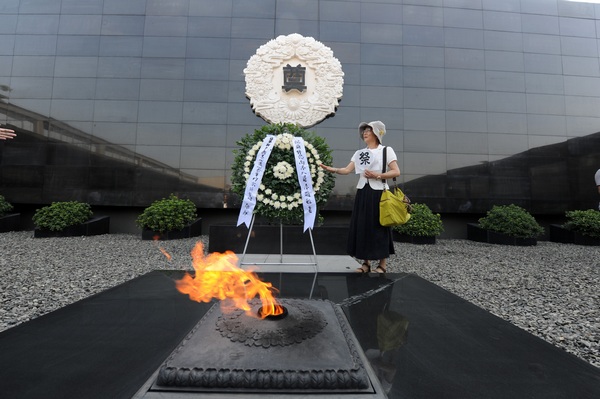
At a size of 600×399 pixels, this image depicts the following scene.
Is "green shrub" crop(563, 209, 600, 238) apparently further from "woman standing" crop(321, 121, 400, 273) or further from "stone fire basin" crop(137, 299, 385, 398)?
"stone fire basin" crop(137, 299, 385, 398)

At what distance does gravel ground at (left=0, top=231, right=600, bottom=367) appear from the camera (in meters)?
2.82

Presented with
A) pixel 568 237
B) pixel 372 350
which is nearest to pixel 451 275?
pixel 372 350

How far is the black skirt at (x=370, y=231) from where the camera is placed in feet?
12.3

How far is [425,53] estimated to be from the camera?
10.3 m

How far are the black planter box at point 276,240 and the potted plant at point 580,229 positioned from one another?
28.0 feet

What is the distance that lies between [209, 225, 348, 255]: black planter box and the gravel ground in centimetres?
87

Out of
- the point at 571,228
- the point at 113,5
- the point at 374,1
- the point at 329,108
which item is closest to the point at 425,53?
the point at 374,1

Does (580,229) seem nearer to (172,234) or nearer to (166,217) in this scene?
(172,234)

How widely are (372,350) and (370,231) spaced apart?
231cm

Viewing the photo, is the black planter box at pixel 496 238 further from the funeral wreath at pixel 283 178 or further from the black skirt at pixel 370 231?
the funeral wreath at pixel 283 178

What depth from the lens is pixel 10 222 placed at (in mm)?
9406

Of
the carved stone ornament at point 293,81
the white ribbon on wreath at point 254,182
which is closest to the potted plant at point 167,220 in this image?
the carved stone ornament at point 293,81

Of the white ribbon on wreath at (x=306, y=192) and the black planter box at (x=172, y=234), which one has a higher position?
the white ribbon on wreath at (x=306, y=192)

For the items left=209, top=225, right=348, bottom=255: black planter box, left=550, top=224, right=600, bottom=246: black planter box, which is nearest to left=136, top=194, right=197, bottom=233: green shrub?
left=209, top=225, right=348, bottom=255: black planter box
